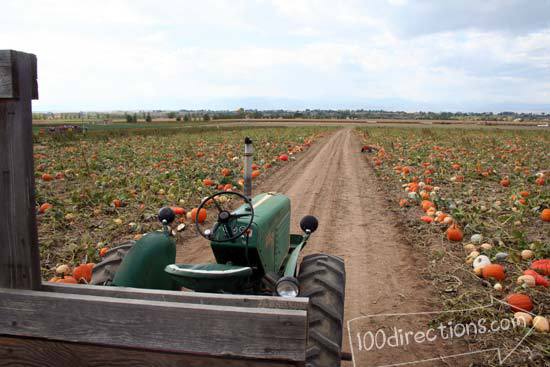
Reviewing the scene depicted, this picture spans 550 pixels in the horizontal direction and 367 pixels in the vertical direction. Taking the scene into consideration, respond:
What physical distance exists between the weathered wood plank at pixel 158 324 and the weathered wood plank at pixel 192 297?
11 centimetres

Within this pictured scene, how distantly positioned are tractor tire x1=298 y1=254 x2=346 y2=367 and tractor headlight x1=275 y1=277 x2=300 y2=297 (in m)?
0.20

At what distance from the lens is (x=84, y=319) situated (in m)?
1.69

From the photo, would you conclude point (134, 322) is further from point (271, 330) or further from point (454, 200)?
point (454, 200)

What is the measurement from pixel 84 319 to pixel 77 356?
0.16 metres

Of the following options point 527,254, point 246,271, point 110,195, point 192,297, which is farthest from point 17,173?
point 110,195

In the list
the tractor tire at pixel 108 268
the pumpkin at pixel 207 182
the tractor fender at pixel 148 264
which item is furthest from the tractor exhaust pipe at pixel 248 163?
the pumpkin at pixel 207 182

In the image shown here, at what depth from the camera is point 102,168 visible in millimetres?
14594

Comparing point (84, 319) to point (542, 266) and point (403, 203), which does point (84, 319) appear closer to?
point (542, 266)

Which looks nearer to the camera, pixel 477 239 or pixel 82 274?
pixel 82 274

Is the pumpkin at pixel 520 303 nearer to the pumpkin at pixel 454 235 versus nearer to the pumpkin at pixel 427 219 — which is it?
the pumpkin at pixel 454 235

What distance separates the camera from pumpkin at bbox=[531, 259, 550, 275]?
508 cm

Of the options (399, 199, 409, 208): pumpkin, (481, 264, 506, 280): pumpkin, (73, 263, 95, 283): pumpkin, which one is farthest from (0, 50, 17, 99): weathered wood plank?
(399, 199, 409, 208): pumpkin

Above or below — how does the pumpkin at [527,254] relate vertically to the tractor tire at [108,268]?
below

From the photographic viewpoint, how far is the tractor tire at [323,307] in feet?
8.67
